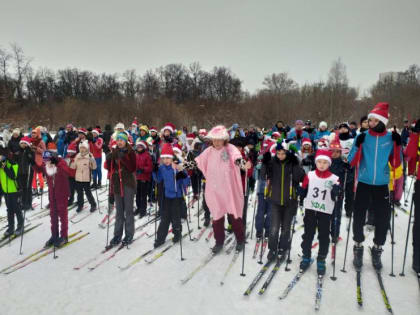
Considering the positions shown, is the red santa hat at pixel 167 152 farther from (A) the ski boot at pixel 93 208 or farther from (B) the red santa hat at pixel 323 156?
(A) the ski boot at pixel 93 208

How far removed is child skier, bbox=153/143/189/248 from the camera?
189 inches

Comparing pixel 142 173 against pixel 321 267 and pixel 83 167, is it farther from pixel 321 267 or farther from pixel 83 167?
pixel 321 267

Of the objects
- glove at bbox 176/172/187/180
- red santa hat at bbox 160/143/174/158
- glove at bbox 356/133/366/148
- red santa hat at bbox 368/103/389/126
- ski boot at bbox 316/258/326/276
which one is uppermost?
red santa hat at bbox 368/103/389/126

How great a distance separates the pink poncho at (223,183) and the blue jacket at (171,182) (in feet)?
1.98

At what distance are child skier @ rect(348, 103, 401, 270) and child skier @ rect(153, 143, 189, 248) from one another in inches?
111

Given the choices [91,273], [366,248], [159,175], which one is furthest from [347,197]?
[91,273]

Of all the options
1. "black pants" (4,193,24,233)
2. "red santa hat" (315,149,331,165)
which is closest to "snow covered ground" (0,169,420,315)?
"black pants" (4,193,24,233)

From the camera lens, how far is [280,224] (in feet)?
14.0

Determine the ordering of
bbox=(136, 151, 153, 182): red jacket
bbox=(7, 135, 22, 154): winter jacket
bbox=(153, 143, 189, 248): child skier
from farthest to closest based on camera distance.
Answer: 1. bbox=(7, 135, 22, 154): winter jacket
2. bbox=(136, 151, 153, 182): red jacket
3. bbox=(153, 143, 189, 248): child skier

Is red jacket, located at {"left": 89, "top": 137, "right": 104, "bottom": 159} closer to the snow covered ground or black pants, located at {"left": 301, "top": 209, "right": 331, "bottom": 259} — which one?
the snow covered ground

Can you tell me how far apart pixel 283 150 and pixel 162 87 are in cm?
5147

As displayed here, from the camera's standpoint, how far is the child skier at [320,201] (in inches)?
147

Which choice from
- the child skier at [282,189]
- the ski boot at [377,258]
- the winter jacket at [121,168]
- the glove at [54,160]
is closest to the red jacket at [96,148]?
the glove at [54,160]

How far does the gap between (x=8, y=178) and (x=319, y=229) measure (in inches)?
226
